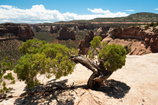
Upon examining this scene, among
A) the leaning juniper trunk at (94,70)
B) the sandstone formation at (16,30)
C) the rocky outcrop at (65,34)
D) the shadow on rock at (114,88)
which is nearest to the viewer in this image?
the shadow on rock at (114,88)

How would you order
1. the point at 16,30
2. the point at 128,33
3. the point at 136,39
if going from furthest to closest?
the point at 16,30 < the point at 128,33 < the point at 136,39

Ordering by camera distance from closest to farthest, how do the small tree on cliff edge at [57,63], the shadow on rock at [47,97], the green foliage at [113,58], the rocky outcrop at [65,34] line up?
the small tree on cliff edge at [57,63] → the shadow on rock at [47,97] → the green foliage at [113,58] → the rocky outcrop at [65,34]

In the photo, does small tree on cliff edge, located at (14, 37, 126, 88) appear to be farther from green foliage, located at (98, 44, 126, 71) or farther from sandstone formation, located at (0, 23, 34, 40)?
sandstone formation, located at (0, 23, 34, 40)

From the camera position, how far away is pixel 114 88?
604 inches

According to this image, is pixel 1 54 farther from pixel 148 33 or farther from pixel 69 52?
pixel 148 33

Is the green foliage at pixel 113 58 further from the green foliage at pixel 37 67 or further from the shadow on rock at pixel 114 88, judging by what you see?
the green foliage at pixel 37 67

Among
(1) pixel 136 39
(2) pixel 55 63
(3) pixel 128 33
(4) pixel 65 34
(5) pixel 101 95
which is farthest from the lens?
(4) pixel 65 34

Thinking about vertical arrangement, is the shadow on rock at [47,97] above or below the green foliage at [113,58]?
below

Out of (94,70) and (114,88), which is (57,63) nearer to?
(94,70)

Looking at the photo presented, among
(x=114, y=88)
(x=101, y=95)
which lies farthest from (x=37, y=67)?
(x=114, y=88)

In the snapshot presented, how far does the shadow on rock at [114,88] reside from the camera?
1371 cm

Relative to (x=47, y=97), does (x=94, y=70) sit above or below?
above

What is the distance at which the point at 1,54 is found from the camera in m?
61.1

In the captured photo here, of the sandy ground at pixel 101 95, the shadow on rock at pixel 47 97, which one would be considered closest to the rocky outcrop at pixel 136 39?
the sandy ground at pixel 101 95
